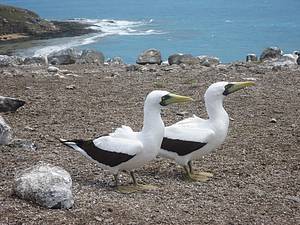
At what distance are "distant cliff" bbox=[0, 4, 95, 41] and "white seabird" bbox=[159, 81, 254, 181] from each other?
4072 centimetres

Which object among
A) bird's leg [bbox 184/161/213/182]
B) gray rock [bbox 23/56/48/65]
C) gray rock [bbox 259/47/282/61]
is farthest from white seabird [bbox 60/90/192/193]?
gray rock [bbox 259/47/282/61]

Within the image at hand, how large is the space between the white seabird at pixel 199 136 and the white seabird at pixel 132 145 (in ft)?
1.85

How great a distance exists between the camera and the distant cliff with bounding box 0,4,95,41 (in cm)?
4950

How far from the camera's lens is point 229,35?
152 ft

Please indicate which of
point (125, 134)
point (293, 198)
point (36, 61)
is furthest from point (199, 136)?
point (36, 61)

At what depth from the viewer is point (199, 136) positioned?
7.32 m

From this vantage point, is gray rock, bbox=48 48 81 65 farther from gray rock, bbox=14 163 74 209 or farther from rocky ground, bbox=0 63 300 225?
gray rock, bbox=14 163 74 209

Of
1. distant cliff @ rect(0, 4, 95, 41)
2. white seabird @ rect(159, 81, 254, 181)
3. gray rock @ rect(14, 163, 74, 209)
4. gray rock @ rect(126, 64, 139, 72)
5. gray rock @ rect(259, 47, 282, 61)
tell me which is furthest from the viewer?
distant cliff @ rect(0, 4, 95, 41)

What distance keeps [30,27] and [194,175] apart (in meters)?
45.0

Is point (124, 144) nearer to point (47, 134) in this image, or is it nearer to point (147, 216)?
point (147, 216)

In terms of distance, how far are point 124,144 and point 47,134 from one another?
2827 millimetres

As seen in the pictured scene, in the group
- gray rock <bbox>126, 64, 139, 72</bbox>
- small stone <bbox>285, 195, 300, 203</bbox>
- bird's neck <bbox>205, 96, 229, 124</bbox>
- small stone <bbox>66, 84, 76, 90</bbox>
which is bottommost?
gray rock <bbox>126, 64, 139, 72</bbox>

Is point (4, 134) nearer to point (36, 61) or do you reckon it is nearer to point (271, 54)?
point (36, 61)

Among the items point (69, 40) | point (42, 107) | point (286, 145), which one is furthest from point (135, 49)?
point (286, 145)
